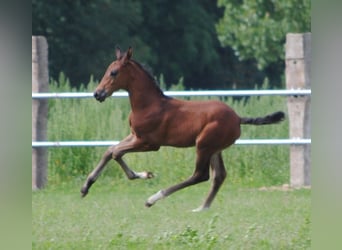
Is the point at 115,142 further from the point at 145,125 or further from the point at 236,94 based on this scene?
the point at 145,125

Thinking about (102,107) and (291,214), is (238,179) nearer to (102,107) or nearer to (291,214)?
(102,107)

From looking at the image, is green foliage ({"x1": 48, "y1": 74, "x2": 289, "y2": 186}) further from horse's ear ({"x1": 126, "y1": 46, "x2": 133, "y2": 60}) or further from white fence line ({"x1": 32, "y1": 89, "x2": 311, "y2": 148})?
horse's ear ({"x1": 126, "y1": 46, "x2": 133, "y2": 60})

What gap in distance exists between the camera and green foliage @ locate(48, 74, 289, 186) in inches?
480

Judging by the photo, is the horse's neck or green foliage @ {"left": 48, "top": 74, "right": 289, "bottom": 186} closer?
the horse's neck

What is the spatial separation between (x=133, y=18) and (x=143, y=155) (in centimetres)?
1589

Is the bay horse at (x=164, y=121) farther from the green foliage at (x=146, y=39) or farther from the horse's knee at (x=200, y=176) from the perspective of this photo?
the green foliage at (x=146, y=39)

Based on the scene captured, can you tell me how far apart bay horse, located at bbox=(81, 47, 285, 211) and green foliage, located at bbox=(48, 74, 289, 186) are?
13.4ft

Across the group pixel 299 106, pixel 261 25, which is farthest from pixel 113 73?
pixel 261 25

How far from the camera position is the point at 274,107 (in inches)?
545

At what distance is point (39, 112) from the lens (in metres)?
11.6

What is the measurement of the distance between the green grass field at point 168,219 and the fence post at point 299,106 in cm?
61

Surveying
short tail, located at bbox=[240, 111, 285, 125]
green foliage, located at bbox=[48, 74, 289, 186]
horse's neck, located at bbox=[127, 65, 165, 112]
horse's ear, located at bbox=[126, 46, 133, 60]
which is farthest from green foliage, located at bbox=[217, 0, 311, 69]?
horse's ear, located at bbox=[126, 46, 133, 60]
